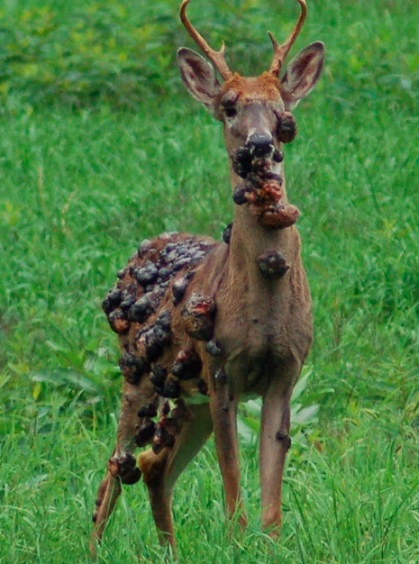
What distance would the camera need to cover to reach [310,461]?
633 centimetres

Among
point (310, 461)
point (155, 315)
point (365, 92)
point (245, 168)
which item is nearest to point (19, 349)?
point (310, 461)

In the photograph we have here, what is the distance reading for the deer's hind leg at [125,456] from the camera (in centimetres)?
555

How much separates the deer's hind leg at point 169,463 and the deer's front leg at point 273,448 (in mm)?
519

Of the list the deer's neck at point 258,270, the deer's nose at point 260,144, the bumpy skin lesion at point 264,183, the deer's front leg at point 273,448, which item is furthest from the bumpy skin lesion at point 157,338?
the deer's nose at point 260,144

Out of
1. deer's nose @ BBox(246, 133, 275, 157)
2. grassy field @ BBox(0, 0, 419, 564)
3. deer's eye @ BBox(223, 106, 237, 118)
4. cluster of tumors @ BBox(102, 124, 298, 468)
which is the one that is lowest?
grassy field @ BBox(0, 0, 419, 564)

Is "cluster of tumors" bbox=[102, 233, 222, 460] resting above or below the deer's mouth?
below

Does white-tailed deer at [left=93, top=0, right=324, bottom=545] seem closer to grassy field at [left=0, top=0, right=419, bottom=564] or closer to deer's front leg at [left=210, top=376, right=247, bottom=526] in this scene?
deer's front leg at [left=210, top=376, right=247, bottom=526]

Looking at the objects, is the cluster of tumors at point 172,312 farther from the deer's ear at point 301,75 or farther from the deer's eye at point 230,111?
the deer's ear at point 301,75

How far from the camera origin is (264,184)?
486 centimetres

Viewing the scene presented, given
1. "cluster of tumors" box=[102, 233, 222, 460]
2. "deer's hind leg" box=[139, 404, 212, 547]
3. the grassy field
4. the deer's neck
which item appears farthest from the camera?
"deer's hind leg" box=[139, 404, 212, 547]

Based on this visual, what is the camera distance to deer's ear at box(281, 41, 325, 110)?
202 inches

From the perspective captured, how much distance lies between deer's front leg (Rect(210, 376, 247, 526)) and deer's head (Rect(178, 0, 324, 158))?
0.76 metres

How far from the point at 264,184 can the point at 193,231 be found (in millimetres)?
4004

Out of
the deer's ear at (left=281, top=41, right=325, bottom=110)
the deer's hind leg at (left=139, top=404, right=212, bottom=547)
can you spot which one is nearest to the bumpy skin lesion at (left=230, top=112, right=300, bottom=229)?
the deer's ear at (left=281, top=41, right=325, bottom=110)
